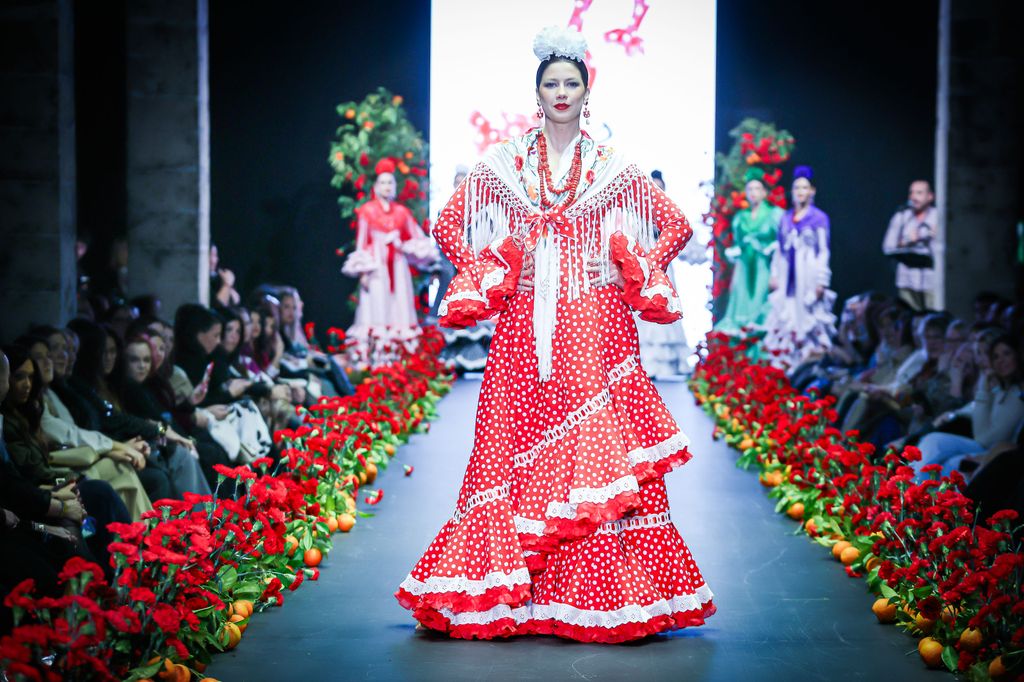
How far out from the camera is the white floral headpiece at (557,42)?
4.03 meters

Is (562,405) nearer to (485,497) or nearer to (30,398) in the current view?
(485,497)

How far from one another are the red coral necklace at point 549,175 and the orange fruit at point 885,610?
1369 mm

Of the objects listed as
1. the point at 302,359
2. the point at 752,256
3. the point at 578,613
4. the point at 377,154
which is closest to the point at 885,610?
the point at 578,613

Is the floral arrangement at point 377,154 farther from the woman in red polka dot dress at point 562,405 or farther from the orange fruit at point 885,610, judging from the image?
the orange fruit at point 885,610

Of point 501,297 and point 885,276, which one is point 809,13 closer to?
point 885,276

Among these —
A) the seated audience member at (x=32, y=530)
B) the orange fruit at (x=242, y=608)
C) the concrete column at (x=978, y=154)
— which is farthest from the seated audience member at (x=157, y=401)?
the concrete column at (x=978, y=154)

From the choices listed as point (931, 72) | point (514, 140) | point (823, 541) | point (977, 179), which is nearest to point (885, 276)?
point (931, 72)

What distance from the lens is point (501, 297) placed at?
4133mm

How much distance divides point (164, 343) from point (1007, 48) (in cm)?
644

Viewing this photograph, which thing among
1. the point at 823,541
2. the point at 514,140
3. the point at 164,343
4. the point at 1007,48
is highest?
the point at 1007,48

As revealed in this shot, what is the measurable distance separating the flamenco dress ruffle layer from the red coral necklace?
16 cm

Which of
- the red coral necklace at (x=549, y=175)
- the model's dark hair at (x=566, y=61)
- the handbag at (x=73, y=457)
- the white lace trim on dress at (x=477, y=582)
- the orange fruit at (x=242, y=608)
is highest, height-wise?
the model's dark hair at (x=566, y=61)

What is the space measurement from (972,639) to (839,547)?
1.51 meters

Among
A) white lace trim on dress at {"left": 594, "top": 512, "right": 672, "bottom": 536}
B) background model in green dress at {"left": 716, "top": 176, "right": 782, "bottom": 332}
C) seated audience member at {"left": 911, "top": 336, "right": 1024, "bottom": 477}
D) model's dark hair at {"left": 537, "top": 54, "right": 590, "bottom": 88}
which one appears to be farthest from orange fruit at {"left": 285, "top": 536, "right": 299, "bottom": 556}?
background model in green dress at {"left": 716, "top": 176, "right": 782, "bottom": 332}
